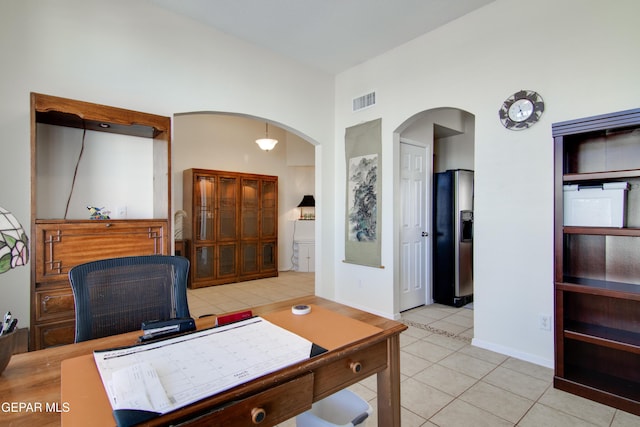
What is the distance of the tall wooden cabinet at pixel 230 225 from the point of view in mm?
5566

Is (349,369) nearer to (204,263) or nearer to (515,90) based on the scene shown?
(515,90)

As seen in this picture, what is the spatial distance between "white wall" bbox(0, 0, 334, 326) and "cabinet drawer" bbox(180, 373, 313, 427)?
250cm

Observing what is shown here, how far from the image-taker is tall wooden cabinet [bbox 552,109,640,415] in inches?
84.7

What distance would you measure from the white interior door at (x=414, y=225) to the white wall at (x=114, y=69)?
65.3 inches

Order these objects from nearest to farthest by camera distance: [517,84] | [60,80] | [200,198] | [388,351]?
[388,351] → [60,80] → [517,84] → [200,198]

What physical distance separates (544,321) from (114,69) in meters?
4.28

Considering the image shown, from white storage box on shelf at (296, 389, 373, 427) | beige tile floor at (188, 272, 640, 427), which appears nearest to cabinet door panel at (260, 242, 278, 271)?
beige tile floor at (188, 272, 640, 427)

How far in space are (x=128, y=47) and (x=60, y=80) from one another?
636mm

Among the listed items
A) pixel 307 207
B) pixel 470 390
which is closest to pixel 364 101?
pixel 470 390

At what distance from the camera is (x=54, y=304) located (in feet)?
7.54

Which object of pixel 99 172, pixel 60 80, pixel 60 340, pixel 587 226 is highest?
pixel 60 80

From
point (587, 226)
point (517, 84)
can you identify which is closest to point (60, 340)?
point (587, 226)

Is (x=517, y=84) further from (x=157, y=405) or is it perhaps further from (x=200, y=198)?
(x=200, y=198)

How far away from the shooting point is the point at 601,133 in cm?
237
